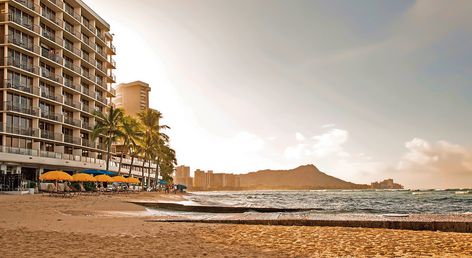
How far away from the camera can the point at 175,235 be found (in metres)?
11.6

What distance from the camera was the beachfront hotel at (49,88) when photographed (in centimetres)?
4912

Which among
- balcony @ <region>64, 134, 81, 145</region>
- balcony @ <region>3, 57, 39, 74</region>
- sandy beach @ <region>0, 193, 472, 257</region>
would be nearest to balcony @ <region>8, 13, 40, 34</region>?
balcony @ <region>3, 57, 39, 74</region>

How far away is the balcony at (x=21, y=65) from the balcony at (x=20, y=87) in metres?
2.06

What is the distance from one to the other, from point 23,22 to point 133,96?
82.6m

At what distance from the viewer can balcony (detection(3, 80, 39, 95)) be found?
4905cm

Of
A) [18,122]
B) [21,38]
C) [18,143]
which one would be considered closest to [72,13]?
[21,38]

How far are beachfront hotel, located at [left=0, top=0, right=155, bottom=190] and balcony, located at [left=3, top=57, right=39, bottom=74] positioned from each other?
4.7 inches

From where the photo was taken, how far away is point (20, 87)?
5056cm

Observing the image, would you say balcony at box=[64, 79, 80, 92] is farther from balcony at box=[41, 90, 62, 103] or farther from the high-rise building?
the high-rise building

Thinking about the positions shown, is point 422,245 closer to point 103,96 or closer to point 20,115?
point 20,115

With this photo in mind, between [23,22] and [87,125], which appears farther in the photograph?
[87,125]

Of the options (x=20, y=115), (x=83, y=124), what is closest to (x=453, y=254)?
(x=20, y=115)

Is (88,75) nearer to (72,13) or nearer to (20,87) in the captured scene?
(72,13)

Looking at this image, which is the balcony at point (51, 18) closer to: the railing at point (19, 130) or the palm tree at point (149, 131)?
the railing at point (19, 130)
